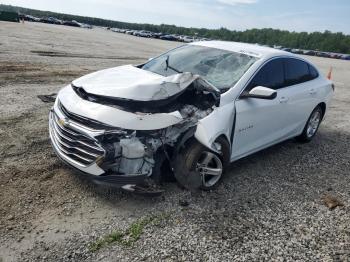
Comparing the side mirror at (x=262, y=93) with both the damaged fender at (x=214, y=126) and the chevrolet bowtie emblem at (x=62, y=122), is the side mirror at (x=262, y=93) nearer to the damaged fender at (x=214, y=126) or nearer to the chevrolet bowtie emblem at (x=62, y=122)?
the damaged fender at (x=214, y=126)

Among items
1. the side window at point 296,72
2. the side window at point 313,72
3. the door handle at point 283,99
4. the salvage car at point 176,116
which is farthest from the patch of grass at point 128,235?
the side window at point 313,72

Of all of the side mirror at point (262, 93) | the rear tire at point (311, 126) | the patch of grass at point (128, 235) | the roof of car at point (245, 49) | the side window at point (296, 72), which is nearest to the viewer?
the patch of grass at point (128, 235)

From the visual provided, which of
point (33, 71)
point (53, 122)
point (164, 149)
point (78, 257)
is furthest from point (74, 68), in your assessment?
point (78, 257)

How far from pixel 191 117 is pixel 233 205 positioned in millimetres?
1171

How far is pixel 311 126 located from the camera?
705 centimetres

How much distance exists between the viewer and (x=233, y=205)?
4352 mm

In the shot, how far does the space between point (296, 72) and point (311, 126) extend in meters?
1.42

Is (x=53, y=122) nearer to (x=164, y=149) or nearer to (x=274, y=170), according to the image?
(x=164, y=149)

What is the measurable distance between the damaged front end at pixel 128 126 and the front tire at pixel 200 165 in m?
0.15

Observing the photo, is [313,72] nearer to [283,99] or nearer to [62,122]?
[283,99]

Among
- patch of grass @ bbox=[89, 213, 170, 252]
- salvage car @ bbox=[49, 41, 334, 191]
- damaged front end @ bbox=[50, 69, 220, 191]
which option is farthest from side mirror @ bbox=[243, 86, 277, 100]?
patch of grass @ bbox=[89, 213, 170, 252]

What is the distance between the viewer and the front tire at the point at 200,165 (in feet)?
→ 13.8

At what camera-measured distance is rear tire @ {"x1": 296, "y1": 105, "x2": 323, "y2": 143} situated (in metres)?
6.83

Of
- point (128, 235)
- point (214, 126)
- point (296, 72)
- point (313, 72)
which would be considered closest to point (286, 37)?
point (313, 72)
